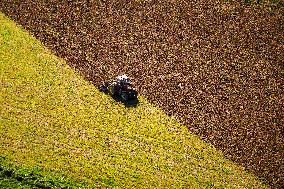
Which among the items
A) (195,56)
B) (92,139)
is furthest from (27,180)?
(195,56)

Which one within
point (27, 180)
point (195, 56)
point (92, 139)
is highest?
point (195, 56)

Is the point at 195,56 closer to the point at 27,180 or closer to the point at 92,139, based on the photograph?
the point at 92,139

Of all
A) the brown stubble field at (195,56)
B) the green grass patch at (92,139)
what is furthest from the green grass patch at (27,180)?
the brown stubble field at (195,56)

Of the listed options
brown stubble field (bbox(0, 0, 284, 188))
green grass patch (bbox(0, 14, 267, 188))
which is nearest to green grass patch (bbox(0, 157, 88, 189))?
green grass patch (bbox(0, 14, 267, 188))

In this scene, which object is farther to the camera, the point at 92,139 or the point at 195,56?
the point at 195,56

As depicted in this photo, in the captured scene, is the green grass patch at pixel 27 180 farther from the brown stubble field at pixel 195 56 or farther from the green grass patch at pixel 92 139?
the brown stubble field at pixel 195 56
